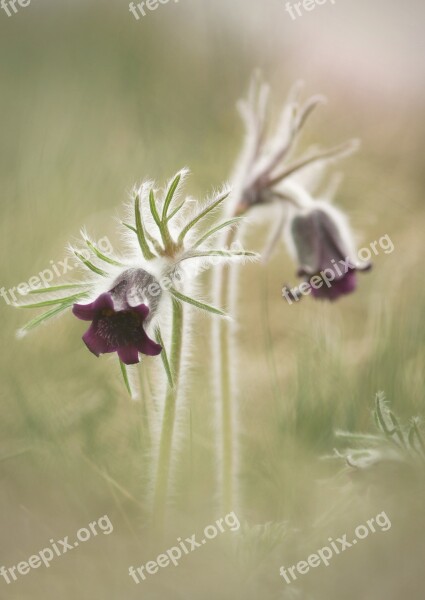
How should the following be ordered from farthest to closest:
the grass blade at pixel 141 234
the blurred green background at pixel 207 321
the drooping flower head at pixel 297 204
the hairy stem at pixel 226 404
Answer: the drooping flower head at pixel 297 204
the hairy stem at pixel 226 404
the blurred green background at pixel 207 321
the grass blade at pixel 141 234

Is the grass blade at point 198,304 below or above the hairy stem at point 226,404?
above

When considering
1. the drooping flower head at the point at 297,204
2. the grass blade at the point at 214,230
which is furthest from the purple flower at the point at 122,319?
the drooping flower head at the point at 297,204

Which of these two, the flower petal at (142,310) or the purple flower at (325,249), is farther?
the purple flower at (325,249)

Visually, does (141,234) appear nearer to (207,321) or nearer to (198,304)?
(198,304)

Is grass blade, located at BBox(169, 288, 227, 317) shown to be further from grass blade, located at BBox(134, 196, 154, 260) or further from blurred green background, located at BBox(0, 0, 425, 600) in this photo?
blurred green background, located at BBox(0, 0, 425, 600)

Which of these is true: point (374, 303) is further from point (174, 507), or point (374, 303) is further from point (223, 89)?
point (223, 89)

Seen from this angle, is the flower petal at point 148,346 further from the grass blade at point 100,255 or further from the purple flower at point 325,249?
the purple flower at point 325,249

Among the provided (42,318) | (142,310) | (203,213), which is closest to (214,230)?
(203,213)

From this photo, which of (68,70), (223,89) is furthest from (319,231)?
(68,70)

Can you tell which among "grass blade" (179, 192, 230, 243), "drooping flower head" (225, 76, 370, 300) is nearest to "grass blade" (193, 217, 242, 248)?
"grass blade" (179, 192, 230, 243)
